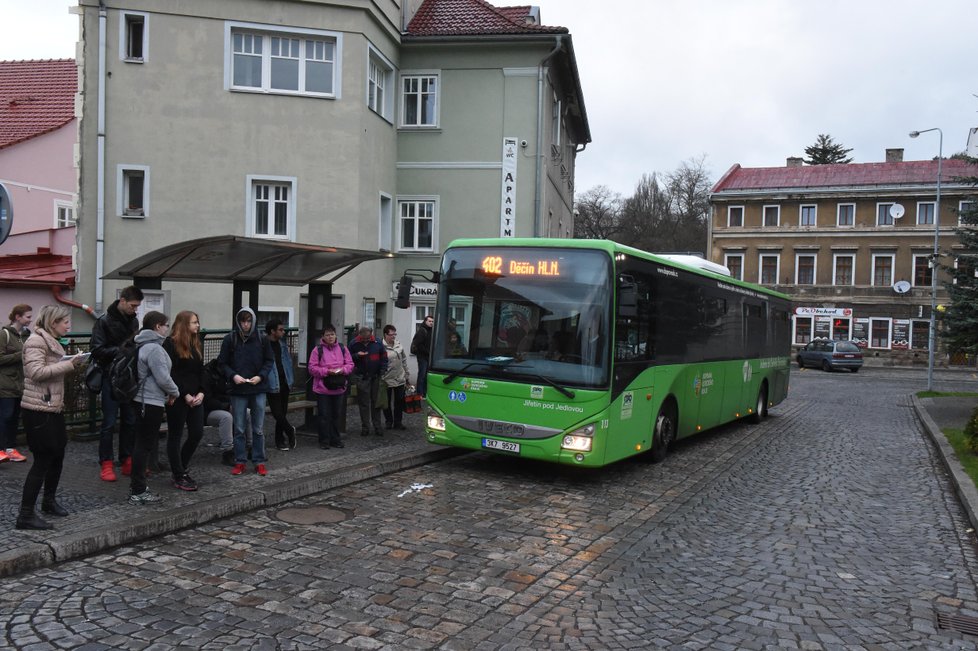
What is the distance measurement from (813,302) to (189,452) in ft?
185

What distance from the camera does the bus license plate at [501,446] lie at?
988 cm

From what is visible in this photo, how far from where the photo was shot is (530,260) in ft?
33.1

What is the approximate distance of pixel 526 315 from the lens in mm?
9906

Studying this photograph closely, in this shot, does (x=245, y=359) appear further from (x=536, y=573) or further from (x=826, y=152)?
(x=826, y=152)

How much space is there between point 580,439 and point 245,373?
12.9 ft

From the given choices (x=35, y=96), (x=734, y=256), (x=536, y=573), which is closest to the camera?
(x=536, y=573)

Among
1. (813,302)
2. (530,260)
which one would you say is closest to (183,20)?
(530,260)

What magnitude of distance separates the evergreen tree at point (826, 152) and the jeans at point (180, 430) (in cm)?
8145

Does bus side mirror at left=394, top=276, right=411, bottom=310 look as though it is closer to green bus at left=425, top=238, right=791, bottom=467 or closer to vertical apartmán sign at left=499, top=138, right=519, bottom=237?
green bus at left=425, top=238, right=791, bottom=467

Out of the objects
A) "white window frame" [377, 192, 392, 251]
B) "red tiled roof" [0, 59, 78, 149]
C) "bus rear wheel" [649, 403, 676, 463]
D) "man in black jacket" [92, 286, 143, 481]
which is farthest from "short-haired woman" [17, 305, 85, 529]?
"red tiled roof" [0, 59, 78, 149]

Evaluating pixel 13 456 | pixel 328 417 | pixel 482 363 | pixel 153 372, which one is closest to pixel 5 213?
pixel 153 372

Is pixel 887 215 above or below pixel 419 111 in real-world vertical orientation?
above

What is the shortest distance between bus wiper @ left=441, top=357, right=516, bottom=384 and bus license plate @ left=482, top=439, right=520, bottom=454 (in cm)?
92

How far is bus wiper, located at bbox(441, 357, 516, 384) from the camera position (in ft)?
32.8
